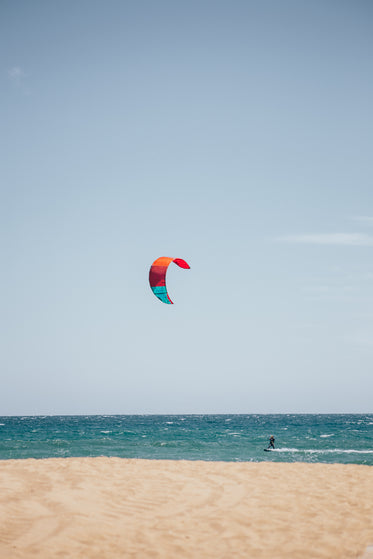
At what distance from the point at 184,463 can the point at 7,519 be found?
26.0ft

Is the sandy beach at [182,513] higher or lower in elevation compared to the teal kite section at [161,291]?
lower

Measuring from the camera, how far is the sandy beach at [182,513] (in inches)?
256

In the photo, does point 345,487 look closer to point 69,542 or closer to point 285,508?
point 285,508

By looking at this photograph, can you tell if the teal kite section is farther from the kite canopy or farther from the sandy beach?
the sandy beach

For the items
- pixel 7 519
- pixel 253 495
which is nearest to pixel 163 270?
pixel 253 495

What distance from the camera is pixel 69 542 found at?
6.70 m

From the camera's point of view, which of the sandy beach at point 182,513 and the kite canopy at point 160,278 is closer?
the sandy beach at point 182,513

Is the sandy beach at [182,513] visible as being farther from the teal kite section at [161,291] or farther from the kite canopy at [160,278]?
the kite canopy at [160,278]

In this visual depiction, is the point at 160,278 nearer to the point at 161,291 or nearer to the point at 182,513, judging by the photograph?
the point at 161,291

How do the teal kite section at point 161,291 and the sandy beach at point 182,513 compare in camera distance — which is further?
the teal kite section at point 161,291

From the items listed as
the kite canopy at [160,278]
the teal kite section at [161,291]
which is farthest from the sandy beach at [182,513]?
the kite canopy at [160,278]

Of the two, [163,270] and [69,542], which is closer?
[69,542]

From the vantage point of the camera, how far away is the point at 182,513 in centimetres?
828

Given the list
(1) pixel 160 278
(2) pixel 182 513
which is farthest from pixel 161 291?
(2) pixel 182 513
